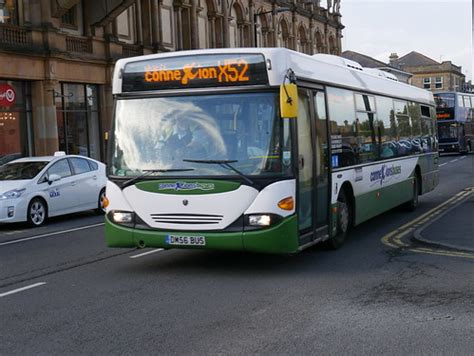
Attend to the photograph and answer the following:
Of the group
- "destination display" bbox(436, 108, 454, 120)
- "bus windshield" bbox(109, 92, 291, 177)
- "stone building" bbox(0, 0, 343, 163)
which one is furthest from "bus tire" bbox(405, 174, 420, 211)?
"destination display" bbox(436, 108, 454, 120)

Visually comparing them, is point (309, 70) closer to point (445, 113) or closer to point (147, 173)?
point (147, 173)

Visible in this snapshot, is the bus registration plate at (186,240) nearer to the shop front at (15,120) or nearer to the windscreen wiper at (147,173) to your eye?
the windscreen wiper at (147,173)

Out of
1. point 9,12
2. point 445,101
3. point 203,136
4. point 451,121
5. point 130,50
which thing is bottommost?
point 203,136

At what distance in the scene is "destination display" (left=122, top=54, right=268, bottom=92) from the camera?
340 inches

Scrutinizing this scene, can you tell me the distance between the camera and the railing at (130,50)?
104 feet

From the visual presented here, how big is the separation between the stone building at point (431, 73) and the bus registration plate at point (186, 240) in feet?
351

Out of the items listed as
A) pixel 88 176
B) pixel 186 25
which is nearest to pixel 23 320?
pixel 88 176

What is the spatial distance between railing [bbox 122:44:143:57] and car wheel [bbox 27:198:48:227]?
16812 millimetres

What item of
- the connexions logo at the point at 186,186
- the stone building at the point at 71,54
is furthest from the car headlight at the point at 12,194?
the stone building at the point at 71,54

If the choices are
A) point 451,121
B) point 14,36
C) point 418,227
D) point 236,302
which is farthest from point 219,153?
point 451,121

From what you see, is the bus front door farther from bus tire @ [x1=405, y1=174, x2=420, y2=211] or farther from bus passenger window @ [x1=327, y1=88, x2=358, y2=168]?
bus tire @ [x1=405, y1=174, x2=420, y2=211]

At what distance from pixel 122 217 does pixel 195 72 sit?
2032 millimetres

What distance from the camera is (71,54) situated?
92.4ft

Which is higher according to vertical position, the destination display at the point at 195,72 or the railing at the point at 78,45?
the railing at the point at 78,45
